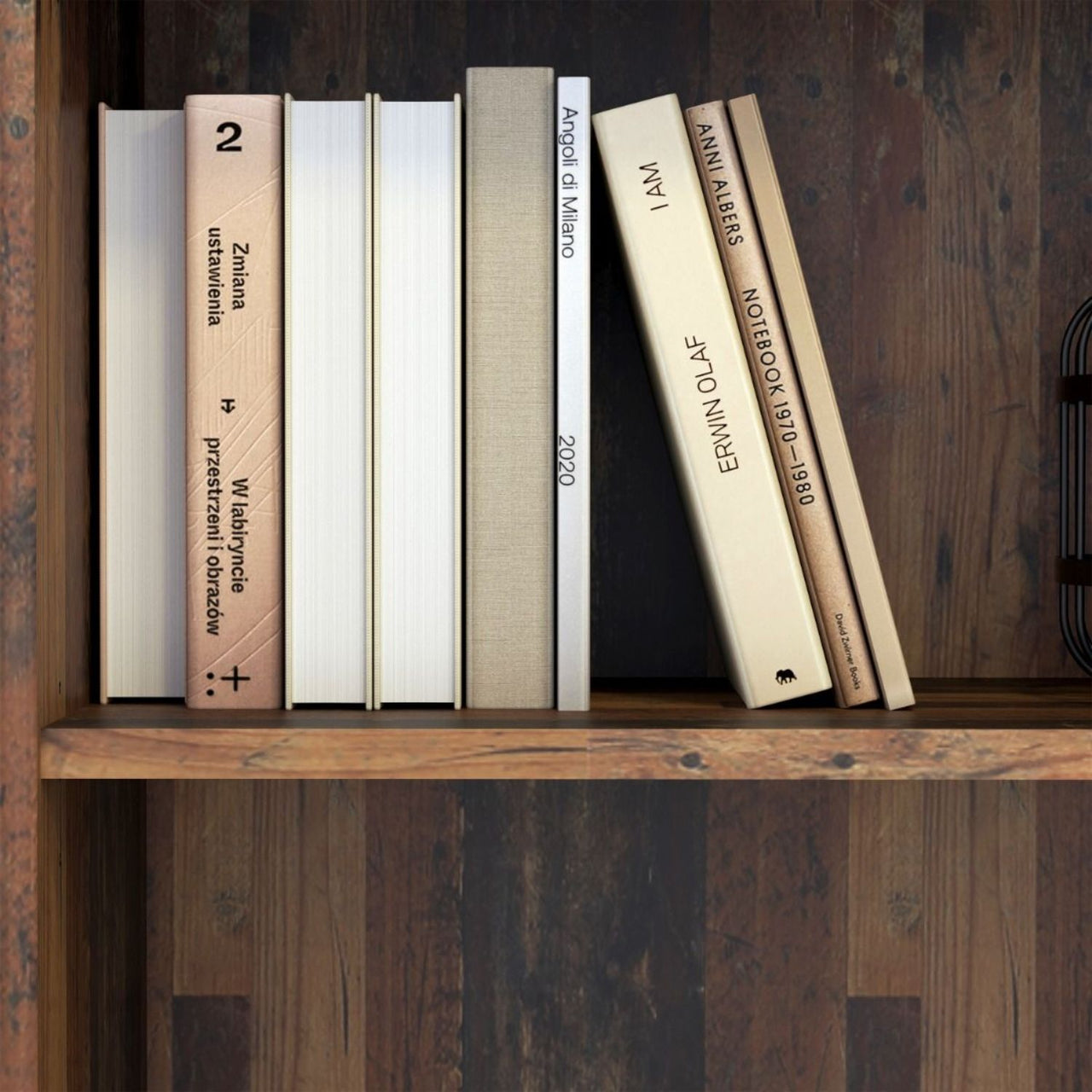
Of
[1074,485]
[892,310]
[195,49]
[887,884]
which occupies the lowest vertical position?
[887,884]

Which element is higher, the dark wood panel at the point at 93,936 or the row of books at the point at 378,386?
the row of books at the point at 378,386

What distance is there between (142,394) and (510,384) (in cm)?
20

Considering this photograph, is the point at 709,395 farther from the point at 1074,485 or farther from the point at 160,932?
the point at 160,932

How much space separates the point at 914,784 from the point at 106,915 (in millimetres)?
532

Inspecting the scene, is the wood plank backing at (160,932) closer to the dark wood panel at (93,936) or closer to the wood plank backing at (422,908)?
the dark wood panel at (93,936)

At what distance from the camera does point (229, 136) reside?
2.07 feet

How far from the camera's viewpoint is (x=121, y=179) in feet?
2.15

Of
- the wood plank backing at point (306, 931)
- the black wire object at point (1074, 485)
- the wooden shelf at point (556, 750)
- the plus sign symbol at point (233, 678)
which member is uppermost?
the black wire object at point (1074, 485)

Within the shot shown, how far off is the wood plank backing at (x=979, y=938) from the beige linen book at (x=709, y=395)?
0.26 m

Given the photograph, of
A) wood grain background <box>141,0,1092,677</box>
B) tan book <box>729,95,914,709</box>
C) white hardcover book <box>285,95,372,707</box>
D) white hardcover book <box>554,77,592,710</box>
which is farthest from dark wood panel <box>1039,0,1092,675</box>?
white hardcover book <box>285,95,372,707</box>

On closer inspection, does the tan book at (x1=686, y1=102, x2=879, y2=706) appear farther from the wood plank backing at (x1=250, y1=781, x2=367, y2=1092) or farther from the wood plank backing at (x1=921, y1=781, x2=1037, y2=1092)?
the wood plank backing at (x1=250, y1=781, x2=367, y2=1092)

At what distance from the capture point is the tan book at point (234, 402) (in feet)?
2.07

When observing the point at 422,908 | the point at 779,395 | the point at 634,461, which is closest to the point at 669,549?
the point at 634,461

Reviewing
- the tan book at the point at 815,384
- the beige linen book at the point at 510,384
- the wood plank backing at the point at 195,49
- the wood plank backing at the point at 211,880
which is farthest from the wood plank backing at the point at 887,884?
the wood plank backing at the point at 195,49
